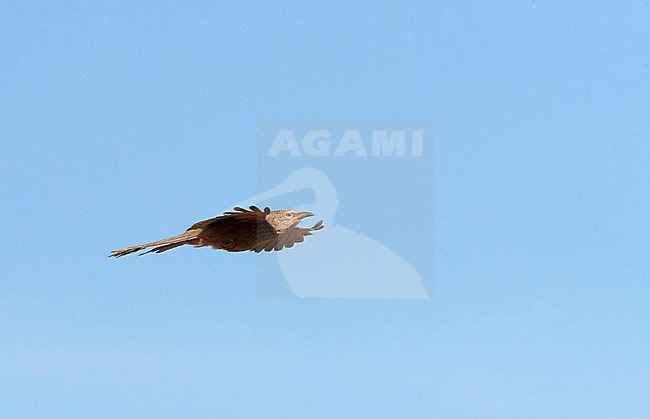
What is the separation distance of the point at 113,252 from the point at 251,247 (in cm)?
248

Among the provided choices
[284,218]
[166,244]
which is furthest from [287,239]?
[166,244]

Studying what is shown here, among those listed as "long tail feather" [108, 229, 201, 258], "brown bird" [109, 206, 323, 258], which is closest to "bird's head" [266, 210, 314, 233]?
"brown bird" [109, 206, 323, 258]

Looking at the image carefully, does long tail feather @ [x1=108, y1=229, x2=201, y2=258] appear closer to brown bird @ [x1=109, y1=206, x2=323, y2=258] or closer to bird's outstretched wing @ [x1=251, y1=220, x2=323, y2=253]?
brown bird @ [x1=109, y1=206, x2=323, y2=258]

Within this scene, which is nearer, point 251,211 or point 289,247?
point 251,211

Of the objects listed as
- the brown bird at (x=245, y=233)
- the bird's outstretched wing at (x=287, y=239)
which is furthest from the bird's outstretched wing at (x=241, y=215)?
the bird's outstretched wing at (x=287, y=239)

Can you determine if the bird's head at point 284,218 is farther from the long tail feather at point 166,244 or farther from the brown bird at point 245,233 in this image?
the long tail feather at point 166,244

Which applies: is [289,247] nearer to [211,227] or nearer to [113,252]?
[211,227]

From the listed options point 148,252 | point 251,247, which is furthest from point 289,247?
point 148,252

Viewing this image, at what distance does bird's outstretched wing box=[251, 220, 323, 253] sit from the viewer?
18.8m

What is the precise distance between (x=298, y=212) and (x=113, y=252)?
332 centimetres

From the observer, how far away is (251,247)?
747 inches

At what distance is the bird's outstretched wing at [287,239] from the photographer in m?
18.8

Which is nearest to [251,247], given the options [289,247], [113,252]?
[289,247]

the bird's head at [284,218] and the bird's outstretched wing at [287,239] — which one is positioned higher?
the bird's head at [284,218]
